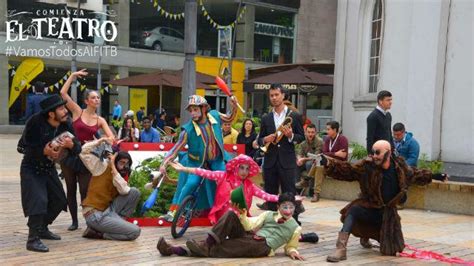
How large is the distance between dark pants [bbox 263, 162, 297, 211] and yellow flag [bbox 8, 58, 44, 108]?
2691 centimetres

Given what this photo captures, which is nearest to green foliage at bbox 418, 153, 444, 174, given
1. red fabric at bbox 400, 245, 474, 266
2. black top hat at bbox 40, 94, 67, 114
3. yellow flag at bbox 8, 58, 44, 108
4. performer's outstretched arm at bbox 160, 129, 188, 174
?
red fabric at bbox 400, 245, 474, 266

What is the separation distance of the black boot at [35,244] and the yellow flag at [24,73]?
89.5 feet

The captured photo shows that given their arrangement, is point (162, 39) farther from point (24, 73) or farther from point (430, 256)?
point (430, 256)

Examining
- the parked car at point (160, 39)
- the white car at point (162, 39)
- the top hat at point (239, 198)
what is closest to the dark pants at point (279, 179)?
the top hat at point (239, 198)

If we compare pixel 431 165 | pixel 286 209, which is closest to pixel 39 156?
pixel 286 209

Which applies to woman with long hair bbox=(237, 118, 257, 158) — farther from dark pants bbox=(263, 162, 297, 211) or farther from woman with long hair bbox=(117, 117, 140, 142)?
dark pants bbox=(263, 162, 297, 211)

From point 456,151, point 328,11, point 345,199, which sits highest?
point 328,11

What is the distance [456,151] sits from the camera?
1267 cm

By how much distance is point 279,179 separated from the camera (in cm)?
853

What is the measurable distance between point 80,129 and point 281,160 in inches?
106

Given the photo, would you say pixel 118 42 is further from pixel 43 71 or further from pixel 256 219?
pixel 256 219

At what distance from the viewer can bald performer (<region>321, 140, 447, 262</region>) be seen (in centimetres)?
729

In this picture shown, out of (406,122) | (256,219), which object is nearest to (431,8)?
(406,122)

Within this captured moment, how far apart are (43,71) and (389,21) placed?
2533 cm
